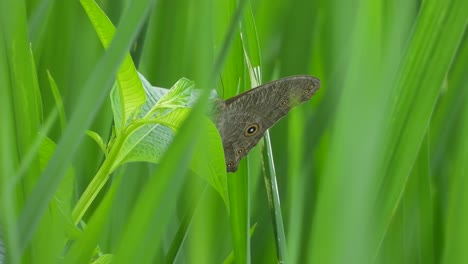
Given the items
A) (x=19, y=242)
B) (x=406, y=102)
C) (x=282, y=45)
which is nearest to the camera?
(x=19, y=242)

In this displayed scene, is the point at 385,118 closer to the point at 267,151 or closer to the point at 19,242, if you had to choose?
the point at 267,151

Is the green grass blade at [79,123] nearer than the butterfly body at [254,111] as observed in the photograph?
Yes

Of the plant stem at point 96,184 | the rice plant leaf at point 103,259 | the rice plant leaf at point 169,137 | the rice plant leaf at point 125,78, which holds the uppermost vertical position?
the rice plant leaf at point 125,78

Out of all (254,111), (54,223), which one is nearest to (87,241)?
(54,223)

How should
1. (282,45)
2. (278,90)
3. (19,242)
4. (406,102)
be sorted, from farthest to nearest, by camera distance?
(282,45)
(406,102)
(278,90)
(19,242)

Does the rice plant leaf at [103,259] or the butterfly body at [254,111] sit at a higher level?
the butterfly body at [254,111]

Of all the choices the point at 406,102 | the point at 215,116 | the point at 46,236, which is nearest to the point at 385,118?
the point at 406,102
